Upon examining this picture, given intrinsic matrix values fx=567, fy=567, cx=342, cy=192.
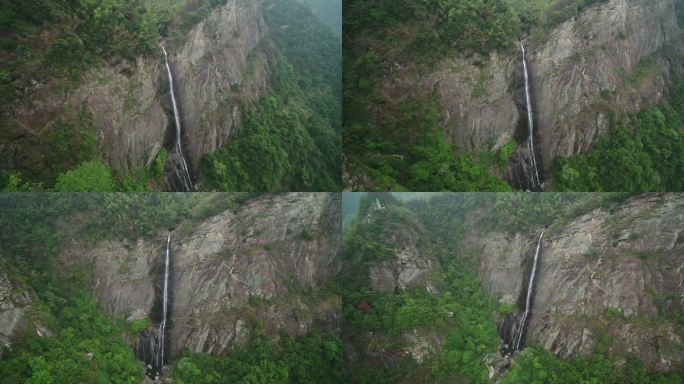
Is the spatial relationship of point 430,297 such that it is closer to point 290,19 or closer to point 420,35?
point 420,35

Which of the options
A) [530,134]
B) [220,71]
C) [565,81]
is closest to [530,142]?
[530,134]

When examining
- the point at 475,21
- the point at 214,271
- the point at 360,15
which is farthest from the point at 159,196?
the point at 475,21

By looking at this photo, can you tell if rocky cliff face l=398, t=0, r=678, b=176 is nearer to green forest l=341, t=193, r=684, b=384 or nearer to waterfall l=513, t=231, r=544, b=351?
green forest l=341, t=193, r=684, b=384

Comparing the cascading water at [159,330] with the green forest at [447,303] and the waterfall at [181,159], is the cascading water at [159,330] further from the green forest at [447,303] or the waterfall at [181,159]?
the green forest at [447,303]

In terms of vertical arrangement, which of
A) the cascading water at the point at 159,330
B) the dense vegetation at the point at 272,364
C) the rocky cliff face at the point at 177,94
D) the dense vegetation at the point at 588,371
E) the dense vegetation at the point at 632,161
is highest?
the rocky cliff face at the point at 177,94

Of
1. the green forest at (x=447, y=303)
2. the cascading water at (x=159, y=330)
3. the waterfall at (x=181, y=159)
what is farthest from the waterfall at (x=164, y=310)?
the green forest at (x=447, y=303)

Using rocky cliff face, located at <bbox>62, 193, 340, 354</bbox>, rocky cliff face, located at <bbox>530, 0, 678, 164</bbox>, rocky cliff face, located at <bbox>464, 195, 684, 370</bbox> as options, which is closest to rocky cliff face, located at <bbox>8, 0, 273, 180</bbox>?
rocky cliff face, located at <bbox>62, 193, 340, 354</bbox>

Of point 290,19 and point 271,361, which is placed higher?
point 290,19
